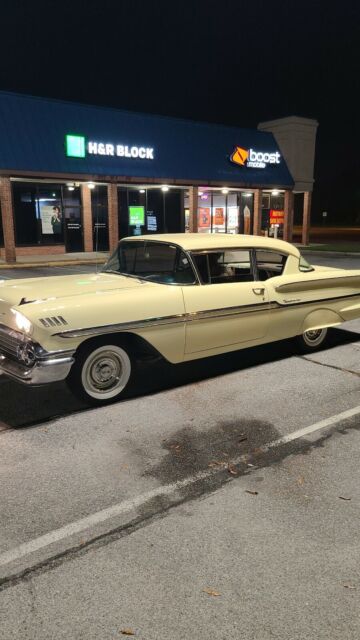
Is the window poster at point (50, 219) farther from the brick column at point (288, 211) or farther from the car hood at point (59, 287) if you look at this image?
the car hood at point (59, 287)

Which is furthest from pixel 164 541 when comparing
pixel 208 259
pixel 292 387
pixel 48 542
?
pixel 208 259

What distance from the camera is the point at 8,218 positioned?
20.2 m

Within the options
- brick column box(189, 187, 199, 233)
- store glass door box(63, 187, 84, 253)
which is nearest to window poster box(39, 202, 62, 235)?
store glass door box(63, 187, 84, 253)

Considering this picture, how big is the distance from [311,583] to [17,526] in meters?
1.79

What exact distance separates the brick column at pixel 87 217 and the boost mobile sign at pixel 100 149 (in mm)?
2864

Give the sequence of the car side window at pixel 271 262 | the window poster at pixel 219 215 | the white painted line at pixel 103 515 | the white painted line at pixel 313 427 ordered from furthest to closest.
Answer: the window poster at pixel 219 215 → the car side window at pixel 271 262 → the white painted line at pixel 313 427 → the white painted line at pixel 103 515

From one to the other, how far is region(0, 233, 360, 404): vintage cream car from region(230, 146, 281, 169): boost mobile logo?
20.3 m

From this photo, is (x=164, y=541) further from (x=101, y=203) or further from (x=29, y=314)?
(x=101, y=203)

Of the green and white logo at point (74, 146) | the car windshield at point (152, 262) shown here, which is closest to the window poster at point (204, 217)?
the green and white logo at point (74, 146)

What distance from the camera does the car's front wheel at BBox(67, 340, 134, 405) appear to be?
4.85 m

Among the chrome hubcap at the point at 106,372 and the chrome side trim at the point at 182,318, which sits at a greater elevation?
the chrome side trim at the point at 182,318

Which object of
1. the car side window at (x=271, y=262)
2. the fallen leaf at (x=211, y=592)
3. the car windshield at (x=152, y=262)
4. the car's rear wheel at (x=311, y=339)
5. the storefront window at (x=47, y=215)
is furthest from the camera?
the storefront window at (x=47, y=215)

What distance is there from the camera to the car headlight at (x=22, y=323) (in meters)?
4.50

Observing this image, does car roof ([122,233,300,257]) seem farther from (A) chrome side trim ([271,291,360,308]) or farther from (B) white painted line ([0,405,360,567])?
(B) white painted line ([0,405,360,567])
